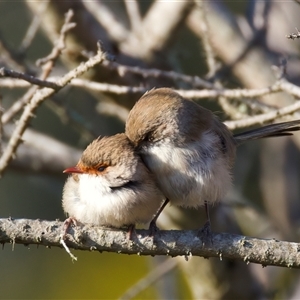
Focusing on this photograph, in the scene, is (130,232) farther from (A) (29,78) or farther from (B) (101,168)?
(A) (29,78)

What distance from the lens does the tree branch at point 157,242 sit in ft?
10.3

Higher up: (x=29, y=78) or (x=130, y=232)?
(x=29, y=78)

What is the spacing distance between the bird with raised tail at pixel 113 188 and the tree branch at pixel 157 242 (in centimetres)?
18

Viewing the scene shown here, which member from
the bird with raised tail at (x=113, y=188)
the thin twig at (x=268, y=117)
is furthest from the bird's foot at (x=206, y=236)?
the thin twig at (x=268, y=117)

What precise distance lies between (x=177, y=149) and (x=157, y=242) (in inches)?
26.7

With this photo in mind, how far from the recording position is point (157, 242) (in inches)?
128

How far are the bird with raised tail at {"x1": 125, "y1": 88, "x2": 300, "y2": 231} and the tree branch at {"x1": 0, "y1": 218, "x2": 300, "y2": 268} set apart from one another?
36cm

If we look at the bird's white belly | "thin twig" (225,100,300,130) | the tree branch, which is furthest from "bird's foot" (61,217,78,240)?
"thin twig" (225,100,300,130)

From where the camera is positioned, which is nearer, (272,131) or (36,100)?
(36,100)

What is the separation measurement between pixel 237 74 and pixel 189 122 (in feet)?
5.67

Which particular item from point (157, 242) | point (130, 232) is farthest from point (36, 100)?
point (157, 242)

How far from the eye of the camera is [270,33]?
18.5 ft

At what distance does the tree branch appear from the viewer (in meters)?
3.15

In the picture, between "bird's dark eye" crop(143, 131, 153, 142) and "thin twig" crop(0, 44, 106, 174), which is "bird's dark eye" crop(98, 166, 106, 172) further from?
Result: "thin twig" crop(0, 44, 106, 174)
